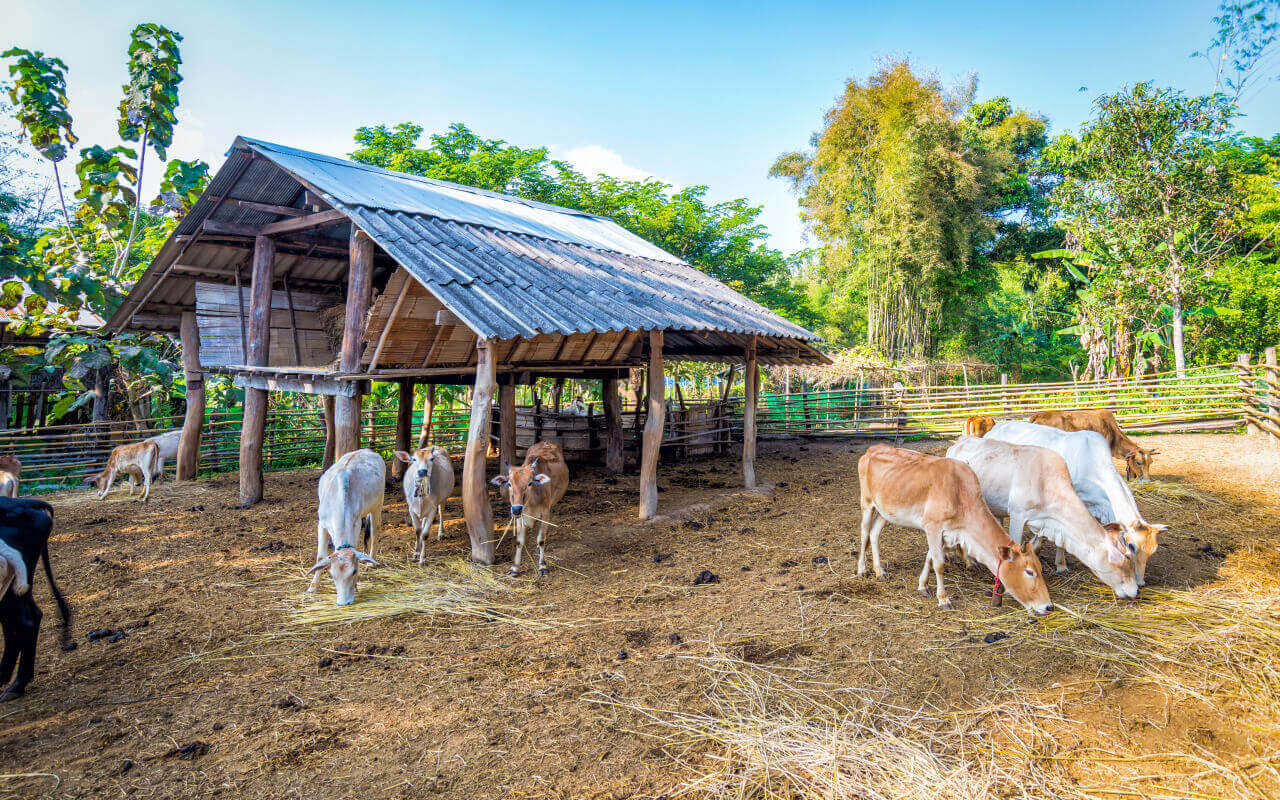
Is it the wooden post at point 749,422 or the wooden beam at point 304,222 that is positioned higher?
the wooden beam at point 304,222

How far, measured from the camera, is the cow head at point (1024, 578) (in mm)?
4926

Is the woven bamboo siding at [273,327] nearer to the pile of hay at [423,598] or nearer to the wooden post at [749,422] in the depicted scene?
the pile of hay at [423,598]

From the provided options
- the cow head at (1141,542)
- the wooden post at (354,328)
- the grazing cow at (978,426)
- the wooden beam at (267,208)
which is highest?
the wooden beam at (267,208)

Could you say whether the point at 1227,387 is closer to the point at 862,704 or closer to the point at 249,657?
the point at 862,704

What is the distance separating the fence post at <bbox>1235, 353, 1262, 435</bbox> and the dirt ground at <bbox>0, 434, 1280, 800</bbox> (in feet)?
19.7

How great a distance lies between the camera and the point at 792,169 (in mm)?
27688

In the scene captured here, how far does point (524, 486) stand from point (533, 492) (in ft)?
1.19

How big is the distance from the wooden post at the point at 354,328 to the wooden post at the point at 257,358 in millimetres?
2506

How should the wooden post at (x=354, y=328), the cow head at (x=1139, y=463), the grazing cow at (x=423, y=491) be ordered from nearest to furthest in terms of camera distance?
the grazing cow at (x=423, y=491)
the wooden post at (x=354, y=328)
the cow head at (x=1139, y=463)

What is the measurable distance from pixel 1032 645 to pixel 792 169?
26.2m

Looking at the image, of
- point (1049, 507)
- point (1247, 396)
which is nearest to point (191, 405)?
point (1049, 507)

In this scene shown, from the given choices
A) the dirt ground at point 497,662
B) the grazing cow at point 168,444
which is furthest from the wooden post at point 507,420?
the grazing cow at point 168,444

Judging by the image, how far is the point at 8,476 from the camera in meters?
8.57

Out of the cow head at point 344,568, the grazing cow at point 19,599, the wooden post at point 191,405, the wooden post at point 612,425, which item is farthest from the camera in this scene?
the wooden post at point 612,425
